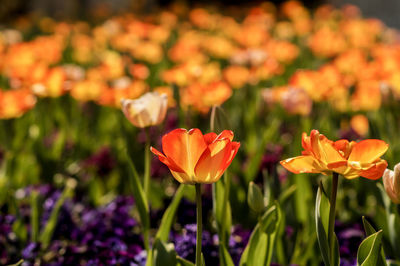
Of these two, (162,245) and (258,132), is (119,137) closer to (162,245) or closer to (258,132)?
(258,132)

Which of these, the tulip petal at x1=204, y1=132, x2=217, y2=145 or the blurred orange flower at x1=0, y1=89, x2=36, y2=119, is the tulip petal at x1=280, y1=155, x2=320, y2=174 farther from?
the blurred orange flower at x1=0, y1=89, x2=36, y2=119

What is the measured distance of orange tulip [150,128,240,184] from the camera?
0.90 m

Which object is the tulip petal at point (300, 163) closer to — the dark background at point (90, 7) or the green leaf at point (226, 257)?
the green leaf at point (226, 257)

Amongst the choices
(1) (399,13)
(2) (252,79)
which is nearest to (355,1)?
(1) (399,13)

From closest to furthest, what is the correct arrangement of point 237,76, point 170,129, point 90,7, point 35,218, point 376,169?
point 376,169, point 35,218, point 170,129, point 237,76, point 90,7

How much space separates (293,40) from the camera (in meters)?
4.96

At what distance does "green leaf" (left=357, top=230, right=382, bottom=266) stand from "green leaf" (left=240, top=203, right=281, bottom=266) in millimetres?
208

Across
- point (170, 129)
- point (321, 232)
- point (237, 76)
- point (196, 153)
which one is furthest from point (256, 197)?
point (237, 76)

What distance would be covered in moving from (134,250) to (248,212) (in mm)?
455

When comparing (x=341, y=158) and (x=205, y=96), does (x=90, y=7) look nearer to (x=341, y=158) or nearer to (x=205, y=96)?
(x=205, y=96)

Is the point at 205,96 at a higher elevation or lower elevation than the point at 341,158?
lower

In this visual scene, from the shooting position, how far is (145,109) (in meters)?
1.37

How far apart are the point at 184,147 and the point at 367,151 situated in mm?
342

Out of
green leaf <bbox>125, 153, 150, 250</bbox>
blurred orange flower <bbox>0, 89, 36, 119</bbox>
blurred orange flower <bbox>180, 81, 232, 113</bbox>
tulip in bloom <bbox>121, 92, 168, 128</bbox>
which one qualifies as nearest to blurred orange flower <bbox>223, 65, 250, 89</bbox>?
blurred orange flower <bbox>180, 81, 232, 113</bbox>
